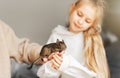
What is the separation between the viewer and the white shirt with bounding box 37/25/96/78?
64 cm

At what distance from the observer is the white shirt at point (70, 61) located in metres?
0.64

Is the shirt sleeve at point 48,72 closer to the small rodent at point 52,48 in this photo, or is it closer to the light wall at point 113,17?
the small rodent at point 52,48

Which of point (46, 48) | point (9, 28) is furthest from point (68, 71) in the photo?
point (9, 28)

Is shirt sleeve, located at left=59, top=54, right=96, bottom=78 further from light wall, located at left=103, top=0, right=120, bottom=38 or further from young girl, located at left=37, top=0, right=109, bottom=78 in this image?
light wall, located at left=103, top=0, right=120, bottom=38

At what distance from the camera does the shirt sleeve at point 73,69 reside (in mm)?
633

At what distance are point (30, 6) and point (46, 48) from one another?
14cm

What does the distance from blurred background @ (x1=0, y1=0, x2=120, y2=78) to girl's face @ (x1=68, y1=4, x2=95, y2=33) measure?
0.05 meters

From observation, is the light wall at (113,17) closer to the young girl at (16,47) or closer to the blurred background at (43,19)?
the blurred background at (43,19)

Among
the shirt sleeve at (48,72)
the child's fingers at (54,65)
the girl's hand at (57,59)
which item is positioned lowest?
the shirt sleeve at (48,72)

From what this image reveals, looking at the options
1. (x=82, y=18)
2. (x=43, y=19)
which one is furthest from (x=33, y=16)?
(x=82, y=18)

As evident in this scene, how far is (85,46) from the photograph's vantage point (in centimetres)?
67

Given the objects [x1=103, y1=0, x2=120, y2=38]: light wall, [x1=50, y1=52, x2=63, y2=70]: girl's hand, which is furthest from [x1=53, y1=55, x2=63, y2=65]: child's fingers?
[x1=103, y1=0, x2=120, y2=38]: light wall

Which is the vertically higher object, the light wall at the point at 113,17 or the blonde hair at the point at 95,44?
the light wall at the point at 113,17

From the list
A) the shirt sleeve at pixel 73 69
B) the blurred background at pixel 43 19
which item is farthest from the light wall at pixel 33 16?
the shirt sleeve at pixel 73 69
